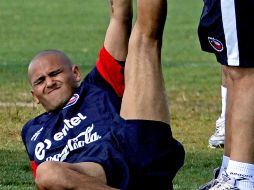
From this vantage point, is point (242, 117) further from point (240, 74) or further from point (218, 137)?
point (218, 137)

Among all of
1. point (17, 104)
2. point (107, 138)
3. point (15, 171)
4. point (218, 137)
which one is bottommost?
point (17, 104)

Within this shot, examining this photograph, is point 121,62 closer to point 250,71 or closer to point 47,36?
point 250,71

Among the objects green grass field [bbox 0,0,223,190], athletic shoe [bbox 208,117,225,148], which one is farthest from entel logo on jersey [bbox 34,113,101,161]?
athletic shoe [bbox 208,117,225,148]

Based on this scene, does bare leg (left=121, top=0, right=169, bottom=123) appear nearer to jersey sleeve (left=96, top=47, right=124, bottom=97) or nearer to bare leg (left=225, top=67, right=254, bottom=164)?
bare leg (left=225, top=67, right=254, bottom=164)

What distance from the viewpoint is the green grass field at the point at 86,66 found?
846 centimetres

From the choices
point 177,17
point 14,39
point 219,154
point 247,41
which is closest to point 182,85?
point 219,154

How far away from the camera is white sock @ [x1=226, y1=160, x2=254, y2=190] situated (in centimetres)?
606

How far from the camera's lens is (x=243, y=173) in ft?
19.9

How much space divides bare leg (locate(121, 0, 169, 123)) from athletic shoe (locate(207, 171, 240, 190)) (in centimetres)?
44

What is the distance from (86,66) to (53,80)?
29.5ft

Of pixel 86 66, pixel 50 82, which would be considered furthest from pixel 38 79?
pixel 86 66

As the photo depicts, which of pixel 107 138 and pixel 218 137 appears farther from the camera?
pixel 218 137

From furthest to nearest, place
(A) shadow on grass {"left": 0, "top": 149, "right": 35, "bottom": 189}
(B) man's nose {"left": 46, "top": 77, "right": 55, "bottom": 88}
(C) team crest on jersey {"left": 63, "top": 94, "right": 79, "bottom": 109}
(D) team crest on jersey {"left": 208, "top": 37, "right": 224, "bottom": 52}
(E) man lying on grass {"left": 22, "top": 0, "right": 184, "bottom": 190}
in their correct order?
(A) shadow on grass {"left": 0, "top": 149, "right": 35, "bottom": 189}, (B) man's nose {"left": 46, "top": 77, "right": 55, "bottom": 88}, (C) team crest on jersey {"left": 63, "top": 94, "right": 79, "bottom": 109}, (D) team crest on jersey {"left": 208, "top": 37, "right": 224, "bottom": 52}, (E) man lying on grass {"left": 22, "top": 0, "right": 184, "bottom": 190}

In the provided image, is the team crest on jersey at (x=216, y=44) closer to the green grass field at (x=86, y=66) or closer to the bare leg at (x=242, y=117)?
the bare leg at (x=242, y=117)
